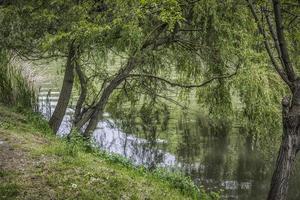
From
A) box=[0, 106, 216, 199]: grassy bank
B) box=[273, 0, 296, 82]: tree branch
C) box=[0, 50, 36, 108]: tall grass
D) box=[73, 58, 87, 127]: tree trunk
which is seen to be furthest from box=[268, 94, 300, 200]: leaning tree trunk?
box=[0, 50, 36, 108]: tall grass

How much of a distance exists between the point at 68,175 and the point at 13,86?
685cm

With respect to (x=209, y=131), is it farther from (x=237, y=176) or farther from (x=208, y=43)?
(x=208, y=43)

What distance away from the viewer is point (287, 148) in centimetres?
787

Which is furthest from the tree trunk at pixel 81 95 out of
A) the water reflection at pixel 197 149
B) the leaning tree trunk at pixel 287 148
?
the leaning tree trunk at pixel 287 148

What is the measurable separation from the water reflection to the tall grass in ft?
6.54

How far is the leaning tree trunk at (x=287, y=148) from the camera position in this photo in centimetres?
785

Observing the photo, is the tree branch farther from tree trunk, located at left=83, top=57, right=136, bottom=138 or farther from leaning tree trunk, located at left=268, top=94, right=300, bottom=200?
tree trunk, located at left=83, top=57, right=136, bottom=138

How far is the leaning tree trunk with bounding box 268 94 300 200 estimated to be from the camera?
25.7 ft

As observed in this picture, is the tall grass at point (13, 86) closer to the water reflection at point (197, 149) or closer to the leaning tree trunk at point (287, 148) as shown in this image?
the water reflection at point (197, 149)

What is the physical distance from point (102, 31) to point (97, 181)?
422cm

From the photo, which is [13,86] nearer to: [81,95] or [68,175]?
[81,95]

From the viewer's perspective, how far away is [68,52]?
12758 mm

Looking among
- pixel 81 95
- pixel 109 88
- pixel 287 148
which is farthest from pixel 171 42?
pixel 287 148

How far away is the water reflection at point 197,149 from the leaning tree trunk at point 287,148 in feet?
12.1
